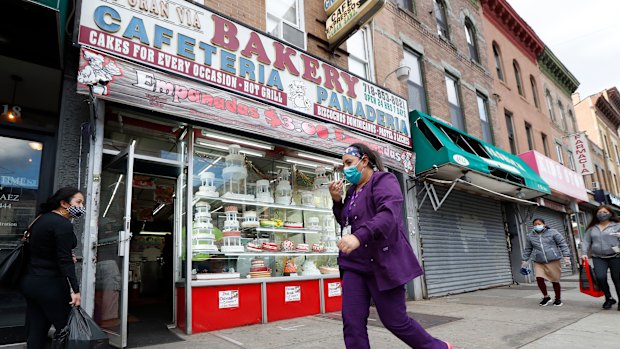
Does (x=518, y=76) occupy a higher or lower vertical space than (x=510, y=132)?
higher

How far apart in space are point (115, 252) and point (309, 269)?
3.57 m

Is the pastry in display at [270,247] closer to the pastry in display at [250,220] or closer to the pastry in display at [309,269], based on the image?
the pastry in display at [250,220]

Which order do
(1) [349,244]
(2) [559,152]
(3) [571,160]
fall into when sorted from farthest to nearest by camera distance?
(3) [571,160] < (2) [559,152] < (1) [349,244]

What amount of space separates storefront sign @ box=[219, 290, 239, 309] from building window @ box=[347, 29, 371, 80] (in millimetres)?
6314

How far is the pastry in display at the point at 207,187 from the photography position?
20.2 ft

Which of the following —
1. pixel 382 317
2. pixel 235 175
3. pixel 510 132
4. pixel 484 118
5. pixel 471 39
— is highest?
pixel 471 39

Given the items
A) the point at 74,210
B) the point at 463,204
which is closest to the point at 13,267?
the point at 74,210

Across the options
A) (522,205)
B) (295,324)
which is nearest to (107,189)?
(295,324)

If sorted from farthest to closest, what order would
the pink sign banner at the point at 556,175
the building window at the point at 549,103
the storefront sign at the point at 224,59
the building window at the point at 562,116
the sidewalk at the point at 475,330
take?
the building window at the point at 562,116
the building window at the point at 549,103
the pink sign banner at the point at 556,175
the storefront sign at the point at 224,59
the sidewalk at the point at 475,330

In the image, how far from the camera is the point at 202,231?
5992 millimetres

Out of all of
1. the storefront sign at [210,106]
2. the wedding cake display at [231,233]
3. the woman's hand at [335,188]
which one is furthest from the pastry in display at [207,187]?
the woman's hand at [335,188]

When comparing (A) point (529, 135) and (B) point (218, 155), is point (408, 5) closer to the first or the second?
(B) point (218, 155)

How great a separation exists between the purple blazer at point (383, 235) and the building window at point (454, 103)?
427 inches

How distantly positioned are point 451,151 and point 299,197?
12.5 ft
